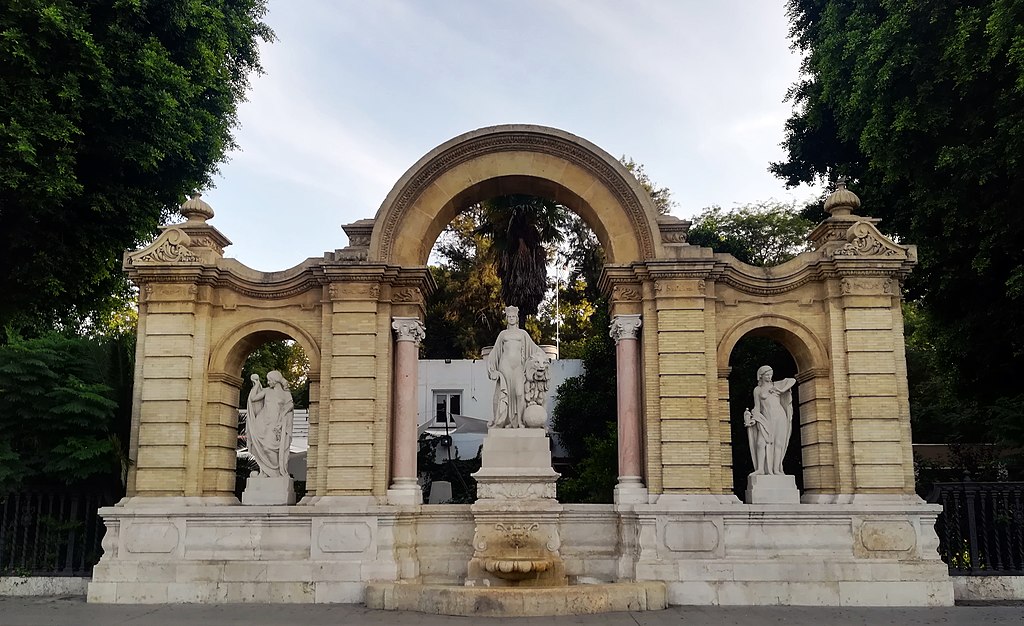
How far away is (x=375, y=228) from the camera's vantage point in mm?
14883

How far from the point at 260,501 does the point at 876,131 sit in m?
13.8

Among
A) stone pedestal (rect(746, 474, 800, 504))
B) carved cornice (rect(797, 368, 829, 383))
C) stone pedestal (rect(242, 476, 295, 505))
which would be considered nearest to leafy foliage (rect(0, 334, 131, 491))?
stone pedestal (rect(242, 476, 295, 505))

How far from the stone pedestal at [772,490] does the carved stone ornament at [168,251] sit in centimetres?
1060

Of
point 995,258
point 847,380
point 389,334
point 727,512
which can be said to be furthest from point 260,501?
point 995,258

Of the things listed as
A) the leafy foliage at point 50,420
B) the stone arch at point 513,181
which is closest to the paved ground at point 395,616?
the leafy foliage at point 50,420

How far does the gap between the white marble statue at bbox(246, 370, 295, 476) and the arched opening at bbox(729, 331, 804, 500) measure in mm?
10612

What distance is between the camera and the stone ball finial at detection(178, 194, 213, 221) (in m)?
15.2

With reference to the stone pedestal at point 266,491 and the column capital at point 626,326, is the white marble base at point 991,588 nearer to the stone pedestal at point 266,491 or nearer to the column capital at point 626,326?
the column capital at point 626,326

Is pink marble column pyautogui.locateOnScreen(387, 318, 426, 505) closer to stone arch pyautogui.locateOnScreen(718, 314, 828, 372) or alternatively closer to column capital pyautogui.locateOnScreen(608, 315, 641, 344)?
column capital pyautogui.locateOnScreen(608, 315, 641, 344)

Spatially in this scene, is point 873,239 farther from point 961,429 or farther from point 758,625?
point 961,429

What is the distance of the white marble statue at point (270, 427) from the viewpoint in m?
14.7

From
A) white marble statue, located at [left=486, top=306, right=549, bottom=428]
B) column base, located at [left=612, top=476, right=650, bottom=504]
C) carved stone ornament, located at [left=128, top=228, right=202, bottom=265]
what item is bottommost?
column base, located at [left=612, top=476, right=650, bottom=504]

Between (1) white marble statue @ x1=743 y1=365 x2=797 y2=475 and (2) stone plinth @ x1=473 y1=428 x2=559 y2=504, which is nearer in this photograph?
(2) stone plinth @ x1=473 y1=428 x2=559 y2=504

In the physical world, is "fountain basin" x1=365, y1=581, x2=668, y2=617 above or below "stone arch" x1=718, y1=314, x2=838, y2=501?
below
